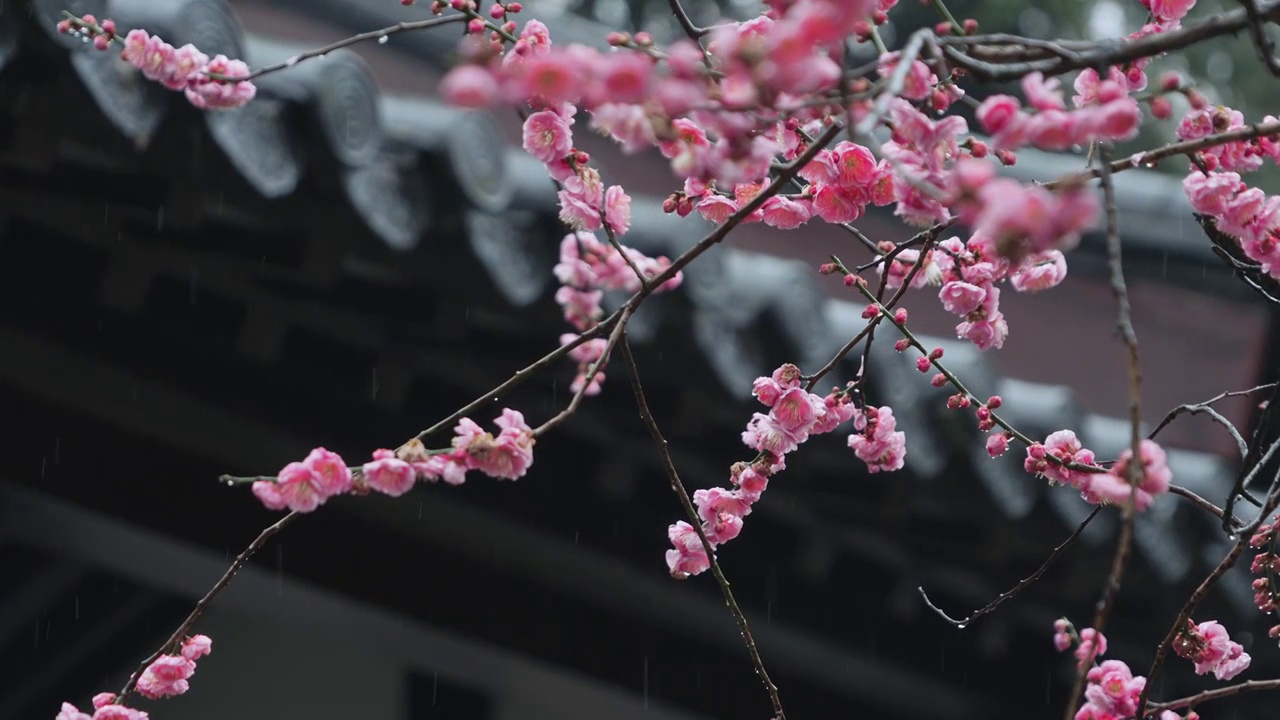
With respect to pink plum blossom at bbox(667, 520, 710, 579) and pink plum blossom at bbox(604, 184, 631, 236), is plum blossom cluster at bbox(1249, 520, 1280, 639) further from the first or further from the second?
pink plum blossom at bbox(604, 184, 631, 236)

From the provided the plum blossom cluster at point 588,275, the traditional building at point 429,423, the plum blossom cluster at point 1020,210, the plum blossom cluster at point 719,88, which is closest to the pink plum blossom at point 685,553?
the plum blossom cluster at point 588,275

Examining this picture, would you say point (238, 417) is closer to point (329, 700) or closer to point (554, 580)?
point (554, 580)

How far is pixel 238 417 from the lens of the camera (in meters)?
2.84

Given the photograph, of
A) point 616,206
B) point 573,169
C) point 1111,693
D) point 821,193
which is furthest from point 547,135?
point 1111,693

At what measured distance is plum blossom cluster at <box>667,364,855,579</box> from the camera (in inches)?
67.6

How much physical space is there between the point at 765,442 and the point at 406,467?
61cm

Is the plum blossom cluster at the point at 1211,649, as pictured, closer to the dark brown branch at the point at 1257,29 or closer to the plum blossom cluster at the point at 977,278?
the plum blossom cluster at the point at 977,278

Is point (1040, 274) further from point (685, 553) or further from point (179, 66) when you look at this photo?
point (179, 66)

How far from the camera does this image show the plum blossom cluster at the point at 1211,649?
5.55ft

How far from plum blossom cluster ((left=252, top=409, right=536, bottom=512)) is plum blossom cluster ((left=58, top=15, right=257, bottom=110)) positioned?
674 millimetres

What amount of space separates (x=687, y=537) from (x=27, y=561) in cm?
277

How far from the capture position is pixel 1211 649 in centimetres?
173

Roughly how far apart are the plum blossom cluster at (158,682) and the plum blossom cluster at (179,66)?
793 mm

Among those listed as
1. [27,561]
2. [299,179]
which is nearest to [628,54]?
[299,179]
